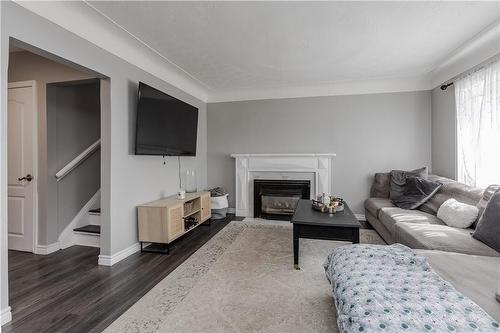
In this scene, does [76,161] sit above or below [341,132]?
below

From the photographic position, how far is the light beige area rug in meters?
1.61

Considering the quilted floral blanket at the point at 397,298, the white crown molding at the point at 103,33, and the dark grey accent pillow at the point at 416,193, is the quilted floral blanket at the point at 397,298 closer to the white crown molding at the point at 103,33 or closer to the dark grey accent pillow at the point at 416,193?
the dark grey accent pillow at the point at 416,193

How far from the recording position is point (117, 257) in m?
2.62

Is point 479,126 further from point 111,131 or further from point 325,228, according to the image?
point 111,131

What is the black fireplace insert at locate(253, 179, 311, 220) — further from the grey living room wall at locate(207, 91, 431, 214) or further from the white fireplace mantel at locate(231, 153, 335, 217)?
the grey living room wall at locate(207, 91, 431, 214)

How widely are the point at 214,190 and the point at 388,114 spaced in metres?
3.50

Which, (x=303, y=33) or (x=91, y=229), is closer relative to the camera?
(x=303, y=33)

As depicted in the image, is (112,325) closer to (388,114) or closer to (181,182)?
(181,182)

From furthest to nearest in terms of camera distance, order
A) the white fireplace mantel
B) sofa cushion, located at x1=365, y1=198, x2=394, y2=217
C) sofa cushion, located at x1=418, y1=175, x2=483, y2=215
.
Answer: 1. the white fireplace mantel
2. sofa cushion, located at x1=365, y1=198, x2=394, y2=217
3. sofa cushion, located at x1=418, y1=175, x2=483, y2=215

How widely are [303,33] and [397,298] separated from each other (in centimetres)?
251

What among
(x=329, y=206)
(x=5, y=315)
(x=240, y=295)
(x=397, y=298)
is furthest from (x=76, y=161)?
(x=397, y=298)

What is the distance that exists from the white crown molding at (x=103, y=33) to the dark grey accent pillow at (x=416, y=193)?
3778mm

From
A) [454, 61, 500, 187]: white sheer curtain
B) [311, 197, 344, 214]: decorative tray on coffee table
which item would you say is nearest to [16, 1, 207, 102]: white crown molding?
[311, 197, 344, 214]: decorative tray on coffee table

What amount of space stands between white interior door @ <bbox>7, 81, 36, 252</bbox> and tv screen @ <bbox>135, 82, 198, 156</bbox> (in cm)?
134
